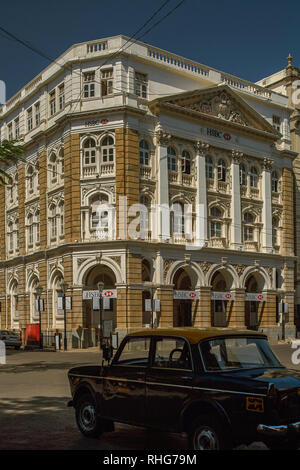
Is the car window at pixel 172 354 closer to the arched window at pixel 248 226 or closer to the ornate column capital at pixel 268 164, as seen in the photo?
the arched window at pixel 248 226

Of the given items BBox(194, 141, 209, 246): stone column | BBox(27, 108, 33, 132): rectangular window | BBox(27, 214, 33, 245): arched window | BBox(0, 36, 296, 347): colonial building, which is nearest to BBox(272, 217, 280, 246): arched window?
BBox(0, 36, 296, 347): colonial building

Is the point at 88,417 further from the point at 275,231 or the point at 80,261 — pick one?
the point at 275,231

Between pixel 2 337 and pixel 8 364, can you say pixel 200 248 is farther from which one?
pixel 8 364

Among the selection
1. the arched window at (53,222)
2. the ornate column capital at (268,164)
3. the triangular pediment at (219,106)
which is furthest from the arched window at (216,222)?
the arched window at (53,222)

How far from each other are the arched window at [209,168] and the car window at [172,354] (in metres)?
35.4

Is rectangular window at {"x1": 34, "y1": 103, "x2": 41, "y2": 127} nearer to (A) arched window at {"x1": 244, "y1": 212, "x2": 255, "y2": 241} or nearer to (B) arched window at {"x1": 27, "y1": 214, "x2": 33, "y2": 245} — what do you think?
(B) arched window at {"x1": 27, "y1": 214, "x2": 33, "y2": 245}

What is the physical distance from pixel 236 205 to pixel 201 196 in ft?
11.7

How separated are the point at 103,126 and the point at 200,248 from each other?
35.5ft

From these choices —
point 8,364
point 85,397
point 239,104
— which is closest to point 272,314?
point 239,104

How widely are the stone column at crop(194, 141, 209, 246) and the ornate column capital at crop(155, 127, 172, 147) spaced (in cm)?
265

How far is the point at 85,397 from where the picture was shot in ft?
33.5

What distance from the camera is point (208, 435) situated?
7707mm

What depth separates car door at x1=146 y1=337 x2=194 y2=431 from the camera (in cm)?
828

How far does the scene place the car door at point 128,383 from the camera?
9.02 metres
